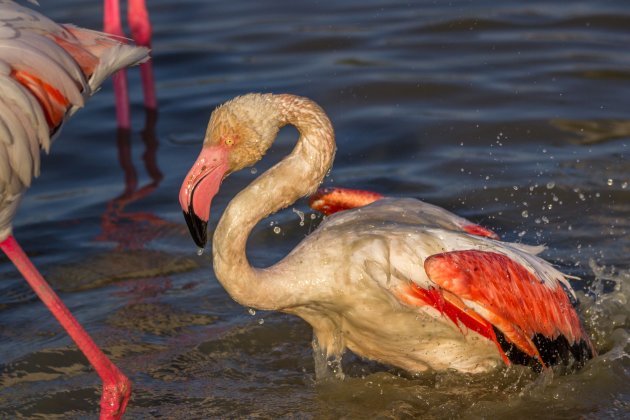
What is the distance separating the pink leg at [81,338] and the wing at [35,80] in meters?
0.31

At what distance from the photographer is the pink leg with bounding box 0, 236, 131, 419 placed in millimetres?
5125

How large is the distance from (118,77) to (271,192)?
13.1ft

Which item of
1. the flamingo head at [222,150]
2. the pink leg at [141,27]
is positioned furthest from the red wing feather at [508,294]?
the pink leg at [141,27]

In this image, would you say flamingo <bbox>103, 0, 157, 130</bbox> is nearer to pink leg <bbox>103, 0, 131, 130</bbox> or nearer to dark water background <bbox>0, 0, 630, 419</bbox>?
pink leg <bbox>103, 0, 131, 130</bbox>

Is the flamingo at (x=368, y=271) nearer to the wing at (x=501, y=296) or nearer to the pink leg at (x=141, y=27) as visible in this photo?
the wing at (x=501, y=296)

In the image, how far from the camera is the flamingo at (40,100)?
4.93m

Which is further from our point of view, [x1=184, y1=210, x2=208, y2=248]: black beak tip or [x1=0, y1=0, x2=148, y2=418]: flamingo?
[x1=0, y1=0, x2=148, y2=418]: flamingo

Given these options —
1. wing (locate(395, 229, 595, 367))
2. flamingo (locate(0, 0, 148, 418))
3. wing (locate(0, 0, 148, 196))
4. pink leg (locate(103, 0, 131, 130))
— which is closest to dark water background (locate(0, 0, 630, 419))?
pink leg (locate(103, 0, 131, 130))

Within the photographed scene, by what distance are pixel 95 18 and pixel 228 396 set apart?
6.96 m

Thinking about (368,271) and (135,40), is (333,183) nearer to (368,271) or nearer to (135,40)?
(135,40)

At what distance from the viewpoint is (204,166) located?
481 cm

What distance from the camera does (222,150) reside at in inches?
190

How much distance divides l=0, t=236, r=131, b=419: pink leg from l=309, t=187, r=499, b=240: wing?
1367 millimetres

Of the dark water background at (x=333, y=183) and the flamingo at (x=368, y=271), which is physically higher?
the flamingo at (x=368, y=271)
